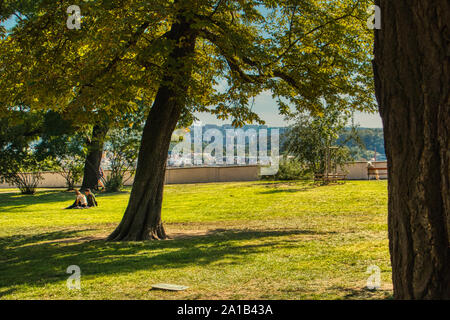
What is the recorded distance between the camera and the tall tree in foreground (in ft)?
36.0

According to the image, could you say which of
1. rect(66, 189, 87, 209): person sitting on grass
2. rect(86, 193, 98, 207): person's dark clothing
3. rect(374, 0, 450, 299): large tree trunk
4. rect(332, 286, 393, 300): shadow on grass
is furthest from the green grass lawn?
rect(86, 193, 98, 207): person's dark clothing

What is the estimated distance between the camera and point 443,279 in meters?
3.67

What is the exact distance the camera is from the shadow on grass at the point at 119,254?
8516 millimetres

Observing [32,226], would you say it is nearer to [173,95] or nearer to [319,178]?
[173,95]

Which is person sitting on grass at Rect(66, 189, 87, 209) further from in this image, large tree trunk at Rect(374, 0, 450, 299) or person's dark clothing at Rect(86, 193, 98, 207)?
large tree trunk at Rect(374, 0, 450, 299)

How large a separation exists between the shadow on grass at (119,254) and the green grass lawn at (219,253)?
2 cm

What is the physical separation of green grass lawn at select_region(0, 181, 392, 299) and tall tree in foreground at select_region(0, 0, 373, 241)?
2423mm

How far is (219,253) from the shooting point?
32.6ft

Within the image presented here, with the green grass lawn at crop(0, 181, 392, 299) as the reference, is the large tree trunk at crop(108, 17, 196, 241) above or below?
above

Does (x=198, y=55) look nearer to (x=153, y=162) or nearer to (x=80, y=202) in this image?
(x=153, y=162)

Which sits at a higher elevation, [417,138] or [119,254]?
[417,138]

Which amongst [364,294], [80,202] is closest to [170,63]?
[364,294]

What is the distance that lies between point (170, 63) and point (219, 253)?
4.75 m
